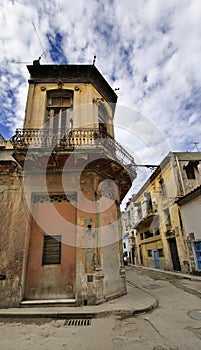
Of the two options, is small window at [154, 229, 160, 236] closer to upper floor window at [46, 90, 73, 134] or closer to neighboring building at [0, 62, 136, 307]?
neighboring building at [0, 62, 136, 307]

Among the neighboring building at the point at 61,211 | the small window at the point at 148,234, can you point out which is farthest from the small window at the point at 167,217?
the neighboring building at the point at 61,211

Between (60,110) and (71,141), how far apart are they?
6.82 ft

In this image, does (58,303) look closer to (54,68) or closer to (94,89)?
(94,89)

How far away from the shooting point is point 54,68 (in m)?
9.25

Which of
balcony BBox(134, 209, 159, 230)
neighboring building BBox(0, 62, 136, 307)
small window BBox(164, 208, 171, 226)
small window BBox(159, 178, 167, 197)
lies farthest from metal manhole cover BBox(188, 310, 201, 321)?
balcony BBox(134, 209, 159, 230)

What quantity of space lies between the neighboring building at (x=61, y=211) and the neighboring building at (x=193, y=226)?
7342 millimetres

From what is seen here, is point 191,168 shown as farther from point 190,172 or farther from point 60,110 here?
point 60,110

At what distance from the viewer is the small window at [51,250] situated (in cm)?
665

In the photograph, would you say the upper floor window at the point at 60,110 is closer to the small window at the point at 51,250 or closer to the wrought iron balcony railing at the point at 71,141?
the wrought iron balcony railing at the point at 71,141

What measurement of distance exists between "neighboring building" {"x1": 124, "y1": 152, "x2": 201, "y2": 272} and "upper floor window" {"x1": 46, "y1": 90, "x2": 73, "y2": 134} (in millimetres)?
11467

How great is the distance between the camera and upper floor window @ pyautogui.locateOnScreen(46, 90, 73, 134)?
838 cm

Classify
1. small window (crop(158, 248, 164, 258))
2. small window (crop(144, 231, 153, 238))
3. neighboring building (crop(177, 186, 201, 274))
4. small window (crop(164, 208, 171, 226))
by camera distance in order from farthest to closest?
small window (crop(144, 231, 153, 238)) < small window (crop(158, 248, 164, 258)) < small window (crop(164, 208, 171, 226)) < neighboring building (crop(177, 186, 201, 274))

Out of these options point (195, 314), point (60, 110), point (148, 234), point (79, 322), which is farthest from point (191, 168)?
point (79, 322)

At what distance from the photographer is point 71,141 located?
766 centimetres
